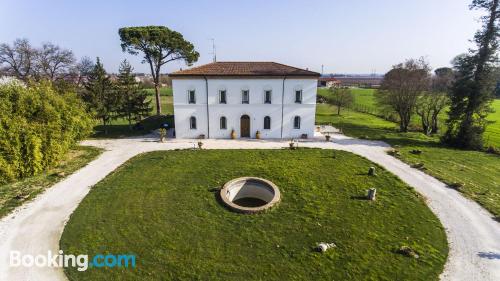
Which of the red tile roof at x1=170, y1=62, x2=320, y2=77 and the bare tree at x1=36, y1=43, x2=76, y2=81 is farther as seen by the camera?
the bare tree at x1=36, y1=43, x2=76, y2=81

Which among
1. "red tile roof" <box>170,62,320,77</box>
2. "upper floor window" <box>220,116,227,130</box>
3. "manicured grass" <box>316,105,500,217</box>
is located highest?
"red tile roof" <box>170,62,320,77</box>

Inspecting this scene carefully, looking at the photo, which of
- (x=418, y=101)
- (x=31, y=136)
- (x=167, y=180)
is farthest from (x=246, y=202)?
(x=418, y=101)

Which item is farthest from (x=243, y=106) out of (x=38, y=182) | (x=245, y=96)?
(x=38, y=182)

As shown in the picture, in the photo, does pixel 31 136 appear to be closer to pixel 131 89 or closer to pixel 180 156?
pixel 180 156

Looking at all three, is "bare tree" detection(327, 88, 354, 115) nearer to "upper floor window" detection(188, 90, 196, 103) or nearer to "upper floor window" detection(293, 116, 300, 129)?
"upper floor window" detection(293, 116, 300, 129)

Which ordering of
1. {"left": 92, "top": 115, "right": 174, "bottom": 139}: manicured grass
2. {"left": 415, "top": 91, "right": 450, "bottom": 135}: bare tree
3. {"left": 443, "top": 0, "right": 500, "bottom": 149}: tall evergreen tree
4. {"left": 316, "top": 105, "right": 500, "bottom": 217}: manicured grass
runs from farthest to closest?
{"left": 415, "top": 91, "right": 450, "bottom": 135}: bare tree, {"left": 92, "top": 115, "right": 174, "bottom": 139}: manicured grass, {"left": 443, "top": 0, "right": 500, "bottom": 149}: tall evergreen tree, {"left": 316, "top": 105, "right": 500, "bottom": 217}: manicured grass

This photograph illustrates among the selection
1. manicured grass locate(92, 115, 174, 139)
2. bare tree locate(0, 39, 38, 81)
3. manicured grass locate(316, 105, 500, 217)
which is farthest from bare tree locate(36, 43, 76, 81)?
manicured grass locate(316, 105, 500, 217)

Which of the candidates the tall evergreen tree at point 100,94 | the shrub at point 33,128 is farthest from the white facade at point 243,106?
the shrub at point 33,128
